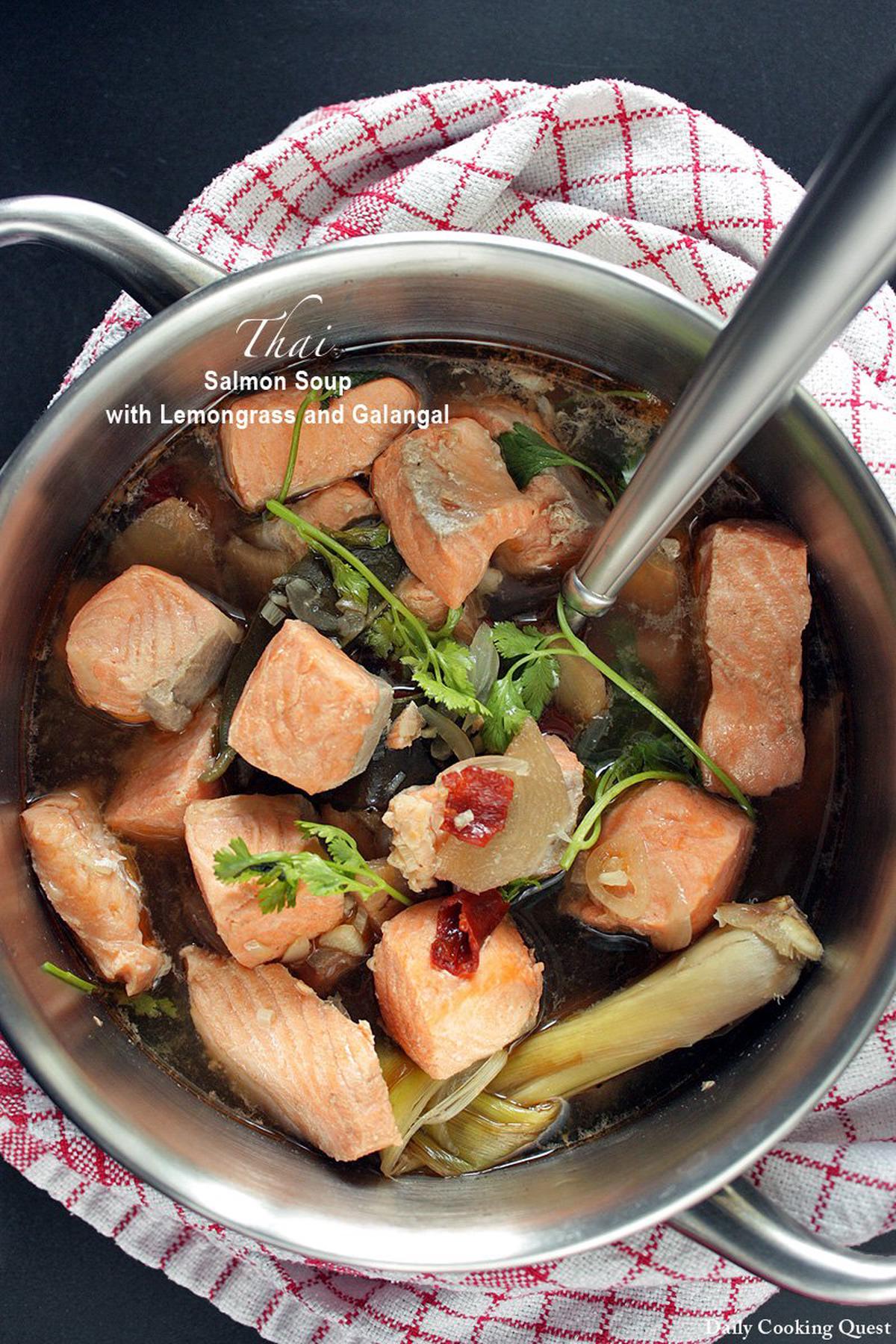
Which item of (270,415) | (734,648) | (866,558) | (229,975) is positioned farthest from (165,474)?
(866,558)

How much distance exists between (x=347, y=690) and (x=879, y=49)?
1.86 metres

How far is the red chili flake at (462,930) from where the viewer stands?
1.66m

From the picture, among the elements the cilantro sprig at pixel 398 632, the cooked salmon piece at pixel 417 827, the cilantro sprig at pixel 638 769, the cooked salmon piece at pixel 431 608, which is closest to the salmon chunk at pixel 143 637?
the cilantro sprig at pixel 398 632

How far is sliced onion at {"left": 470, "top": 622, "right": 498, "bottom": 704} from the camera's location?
1.72 meters

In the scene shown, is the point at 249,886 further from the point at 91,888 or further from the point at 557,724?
the point at 557,724

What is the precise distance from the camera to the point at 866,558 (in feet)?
5.43

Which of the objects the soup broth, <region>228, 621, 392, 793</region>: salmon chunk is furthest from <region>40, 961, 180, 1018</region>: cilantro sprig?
<region>228, 621, 392, 793</region>: salmon chunk

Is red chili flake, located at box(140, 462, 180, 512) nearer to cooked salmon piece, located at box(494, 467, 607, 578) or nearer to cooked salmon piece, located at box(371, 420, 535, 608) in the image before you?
cooked salmon piece, located at box(371, 420, 535, 608)

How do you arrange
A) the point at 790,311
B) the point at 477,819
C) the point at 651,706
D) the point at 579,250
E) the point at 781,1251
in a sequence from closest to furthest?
1. the point at 790,311
2. the point at 781,1251
3. the point at 477,819
4. the point at 651,706
5. the point at 579,250

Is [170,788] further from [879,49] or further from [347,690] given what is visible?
[879,49]

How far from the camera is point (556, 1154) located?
1.84 m

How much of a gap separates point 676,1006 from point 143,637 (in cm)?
102

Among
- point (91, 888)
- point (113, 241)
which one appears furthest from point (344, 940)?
point (113, 241)

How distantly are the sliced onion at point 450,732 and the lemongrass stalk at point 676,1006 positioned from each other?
475mm
